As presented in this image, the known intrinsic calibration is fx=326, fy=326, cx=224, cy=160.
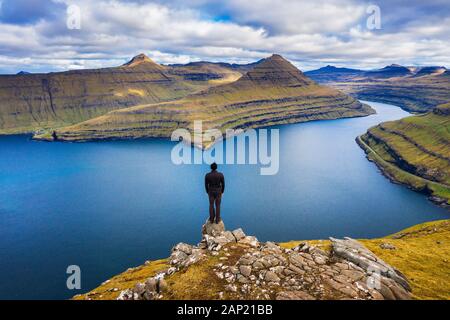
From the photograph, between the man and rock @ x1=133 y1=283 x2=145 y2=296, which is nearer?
rock @ x1=133 y1=283 x2=145 y2=296

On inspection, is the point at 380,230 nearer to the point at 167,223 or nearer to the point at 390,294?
the point at 167,223

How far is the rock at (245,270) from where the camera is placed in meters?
31.4

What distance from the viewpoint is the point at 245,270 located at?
104 feet

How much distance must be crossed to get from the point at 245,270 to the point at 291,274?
4423 mm

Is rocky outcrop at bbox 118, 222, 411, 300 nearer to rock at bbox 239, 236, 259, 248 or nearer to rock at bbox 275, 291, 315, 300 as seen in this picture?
rock at bbox 275, 291, 315, 300

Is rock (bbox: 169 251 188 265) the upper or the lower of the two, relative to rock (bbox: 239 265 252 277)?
lower

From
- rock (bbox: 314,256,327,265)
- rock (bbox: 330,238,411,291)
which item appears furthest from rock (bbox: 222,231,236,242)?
rock (bbox: 330,238,411,291)

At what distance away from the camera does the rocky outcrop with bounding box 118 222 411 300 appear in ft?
94.0

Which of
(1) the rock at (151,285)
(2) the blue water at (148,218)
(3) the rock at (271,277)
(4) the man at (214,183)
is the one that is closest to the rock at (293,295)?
(3) the rock at (271,277)

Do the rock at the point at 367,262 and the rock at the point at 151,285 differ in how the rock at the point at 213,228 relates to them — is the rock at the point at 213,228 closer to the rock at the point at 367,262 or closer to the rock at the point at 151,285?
the rock at the point at 151,285

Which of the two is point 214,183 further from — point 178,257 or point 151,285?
point 151,285

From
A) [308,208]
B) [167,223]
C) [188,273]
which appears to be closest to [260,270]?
[188,273]

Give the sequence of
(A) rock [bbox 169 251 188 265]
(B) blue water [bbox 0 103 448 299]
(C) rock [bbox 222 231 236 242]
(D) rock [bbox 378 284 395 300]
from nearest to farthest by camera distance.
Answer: (D) rock [bbox 378 284 395 300], (A) rock [bbox 169 251 188 265], (C) rock [bbox 222 231 236 242], (B) blue water [bbox 0 103 448 299]

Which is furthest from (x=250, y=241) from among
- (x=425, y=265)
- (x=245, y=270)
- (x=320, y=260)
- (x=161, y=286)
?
(x=425, y=265)
